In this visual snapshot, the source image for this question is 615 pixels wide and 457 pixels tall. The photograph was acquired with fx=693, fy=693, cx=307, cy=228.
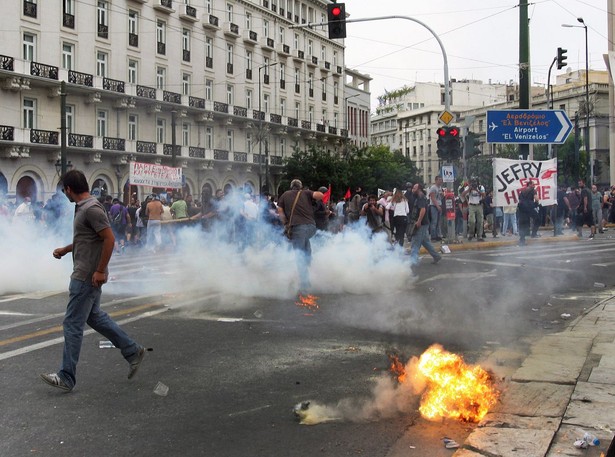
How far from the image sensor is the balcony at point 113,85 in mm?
43562

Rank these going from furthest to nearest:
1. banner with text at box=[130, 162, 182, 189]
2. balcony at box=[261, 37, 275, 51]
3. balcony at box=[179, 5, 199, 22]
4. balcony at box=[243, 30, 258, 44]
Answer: balcony at box=[261, 37, 275, 51] < balcony at box=[243, 30, 258, 44] < balcony at box=[179, 5, 199, 22] < banner with text at box=[130, 162, 182, 189]

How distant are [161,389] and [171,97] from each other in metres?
45.9

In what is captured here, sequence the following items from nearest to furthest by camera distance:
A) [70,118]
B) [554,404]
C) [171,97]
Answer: [554,404], [70,118], [171,97]

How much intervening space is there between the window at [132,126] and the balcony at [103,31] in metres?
5.47

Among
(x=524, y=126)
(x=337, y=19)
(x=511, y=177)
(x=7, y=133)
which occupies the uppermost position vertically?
(x=337, y=19)

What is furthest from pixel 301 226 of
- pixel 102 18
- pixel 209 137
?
pixel 209 137

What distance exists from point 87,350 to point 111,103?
40698 mm

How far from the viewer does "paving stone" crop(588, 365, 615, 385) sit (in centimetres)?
542

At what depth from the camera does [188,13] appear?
169 ft

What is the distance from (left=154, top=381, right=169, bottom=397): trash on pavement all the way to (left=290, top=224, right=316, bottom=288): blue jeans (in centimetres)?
537

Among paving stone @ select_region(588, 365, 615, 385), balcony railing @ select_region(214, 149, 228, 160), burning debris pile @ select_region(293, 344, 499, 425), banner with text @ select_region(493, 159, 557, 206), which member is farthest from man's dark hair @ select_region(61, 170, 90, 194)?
balcony railing @ select_region(214, 149, 228, 160)

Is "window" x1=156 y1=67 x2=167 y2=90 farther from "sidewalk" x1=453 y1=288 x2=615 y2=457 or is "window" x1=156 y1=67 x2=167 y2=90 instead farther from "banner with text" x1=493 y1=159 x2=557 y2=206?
"sidewalk" x1=453 y1=288 x2=615 y2=457

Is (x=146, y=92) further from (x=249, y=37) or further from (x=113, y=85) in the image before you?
(x=249, y=37)

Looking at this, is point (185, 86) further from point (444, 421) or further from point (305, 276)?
point (444, 421)
